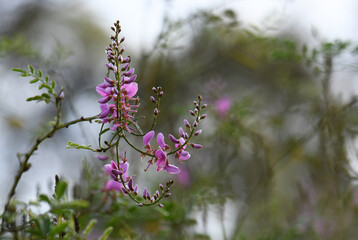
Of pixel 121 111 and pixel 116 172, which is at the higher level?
pixel 121 111

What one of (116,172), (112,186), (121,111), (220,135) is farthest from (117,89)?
(220,135)

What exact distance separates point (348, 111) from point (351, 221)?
69cm

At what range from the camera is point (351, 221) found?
2.21 m

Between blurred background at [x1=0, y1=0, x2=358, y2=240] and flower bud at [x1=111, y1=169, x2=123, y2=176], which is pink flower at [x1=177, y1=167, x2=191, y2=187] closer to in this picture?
blurred background at [x1=0, y1=0, x2=358, y2=240]

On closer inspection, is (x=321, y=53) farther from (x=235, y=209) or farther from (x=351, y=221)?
(x=235, y=209)

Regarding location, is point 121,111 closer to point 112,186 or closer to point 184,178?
point 112,186

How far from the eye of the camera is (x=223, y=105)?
2.26 meters

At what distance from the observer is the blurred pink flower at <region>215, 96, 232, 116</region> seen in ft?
7.13

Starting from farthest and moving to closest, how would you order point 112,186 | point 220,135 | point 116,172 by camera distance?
1. point 220,135
2. point 112,186
3. point 116,172

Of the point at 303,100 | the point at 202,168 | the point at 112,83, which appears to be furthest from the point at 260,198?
the point at 112,83

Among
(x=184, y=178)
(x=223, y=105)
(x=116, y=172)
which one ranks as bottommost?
(x=116, y=172)

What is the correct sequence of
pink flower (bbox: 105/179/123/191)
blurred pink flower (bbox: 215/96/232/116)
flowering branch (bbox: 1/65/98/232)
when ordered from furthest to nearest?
blurred pink flower (bbox: 215/96/232/116) → pink flower (bbox: 105/179/123/191) → flowering branch (bbox: 1/65/98/232)

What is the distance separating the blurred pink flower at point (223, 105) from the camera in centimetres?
217

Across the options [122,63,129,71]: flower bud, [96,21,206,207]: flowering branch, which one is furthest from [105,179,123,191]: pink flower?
[122,63,129,71]: flower bud
